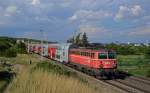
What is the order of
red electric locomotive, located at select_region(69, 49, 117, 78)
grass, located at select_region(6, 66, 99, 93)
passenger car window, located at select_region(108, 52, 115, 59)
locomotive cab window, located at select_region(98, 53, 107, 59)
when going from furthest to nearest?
1. passenger car window, located at select_region(108, 52, 115, 59)
2. locomotive cab window, located at select_region(98, 53, 107, 59)
3. red electric locomotive, located at select_region(69, 49, 117, 78)
4. grass, located at select_region(6, 66, 99, 93)

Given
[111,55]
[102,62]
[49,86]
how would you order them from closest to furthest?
[49,86] < [102,62] < [111,55]

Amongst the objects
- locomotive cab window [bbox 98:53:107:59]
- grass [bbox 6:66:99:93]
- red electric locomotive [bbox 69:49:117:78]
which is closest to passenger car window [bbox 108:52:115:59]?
red electric locomotive [bbox 69:49:117:78]

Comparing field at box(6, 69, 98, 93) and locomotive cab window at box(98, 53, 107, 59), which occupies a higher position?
locomotive cab window at box(98, 53, 107, 59)

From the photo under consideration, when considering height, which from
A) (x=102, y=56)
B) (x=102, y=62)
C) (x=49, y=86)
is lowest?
(x=49, y=86)

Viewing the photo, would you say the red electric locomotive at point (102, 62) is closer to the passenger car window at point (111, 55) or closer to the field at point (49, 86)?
the passenger car window at point (111, 55)

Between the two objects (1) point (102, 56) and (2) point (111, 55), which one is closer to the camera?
(1) point (102, 56)

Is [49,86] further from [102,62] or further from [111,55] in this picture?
[111,55]

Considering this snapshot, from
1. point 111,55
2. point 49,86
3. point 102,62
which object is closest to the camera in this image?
point 49,86

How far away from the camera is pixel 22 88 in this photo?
17.9m

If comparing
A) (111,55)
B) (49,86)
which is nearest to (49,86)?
(49,86)

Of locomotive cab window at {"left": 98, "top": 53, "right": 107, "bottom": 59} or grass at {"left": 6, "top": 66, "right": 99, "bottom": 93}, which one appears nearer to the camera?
grass at {"left": 6, "top": 66, "right": 99, "bottom": 93}

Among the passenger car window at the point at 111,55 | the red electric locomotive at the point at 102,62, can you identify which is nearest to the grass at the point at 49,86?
the red electric locomotive at the point at 102,62

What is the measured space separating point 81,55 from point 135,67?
673 inches

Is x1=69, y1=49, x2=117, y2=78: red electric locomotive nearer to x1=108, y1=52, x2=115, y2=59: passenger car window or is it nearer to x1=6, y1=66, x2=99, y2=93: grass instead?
x1=108, y1=52, x2=115, y2=59: passenger car window
